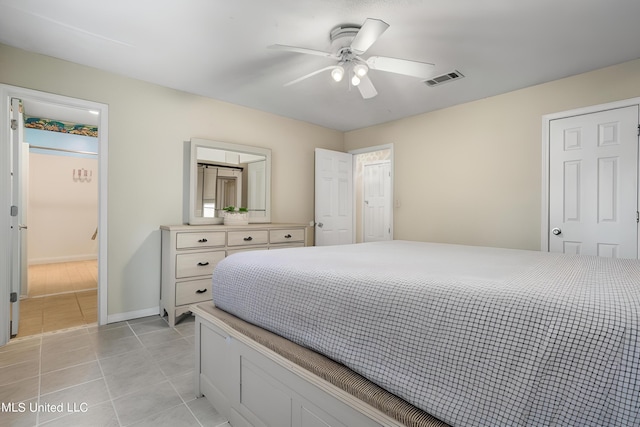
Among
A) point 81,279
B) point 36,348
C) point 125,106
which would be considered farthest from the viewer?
point 81,279

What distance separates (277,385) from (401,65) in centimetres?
213

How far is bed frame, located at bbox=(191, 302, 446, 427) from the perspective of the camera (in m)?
0.96

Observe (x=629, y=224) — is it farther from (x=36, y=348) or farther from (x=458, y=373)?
(x=36, y=348)

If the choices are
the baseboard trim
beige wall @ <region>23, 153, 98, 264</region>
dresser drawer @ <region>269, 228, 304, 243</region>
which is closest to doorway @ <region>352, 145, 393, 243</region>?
dresser drawer @ <region>269, 228, 304, 243</region>

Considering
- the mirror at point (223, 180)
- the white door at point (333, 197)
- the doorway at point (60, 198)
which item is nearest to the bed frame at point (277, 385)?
the mirror at point (223, 180)

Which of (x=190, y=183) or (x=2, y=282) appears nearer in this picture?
(x=2, y=282)

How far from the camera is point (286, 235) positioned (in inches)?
147

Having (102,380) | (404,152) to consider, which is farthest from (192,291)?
(404,152)

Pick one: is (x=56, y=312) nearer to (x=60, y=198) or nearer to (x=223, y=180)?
(x=223, y=180)

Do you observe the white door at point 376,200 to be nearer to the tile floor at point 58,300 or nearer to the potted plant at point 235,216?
the potted plant at point 235,216

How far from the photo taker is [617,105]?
2674mm

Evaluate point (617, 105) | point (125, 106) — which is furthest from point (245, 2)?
point (617, 105)

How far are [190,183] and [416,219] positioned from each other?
2.82 metres

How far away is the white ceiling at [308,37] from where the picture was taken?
194 centimetres
